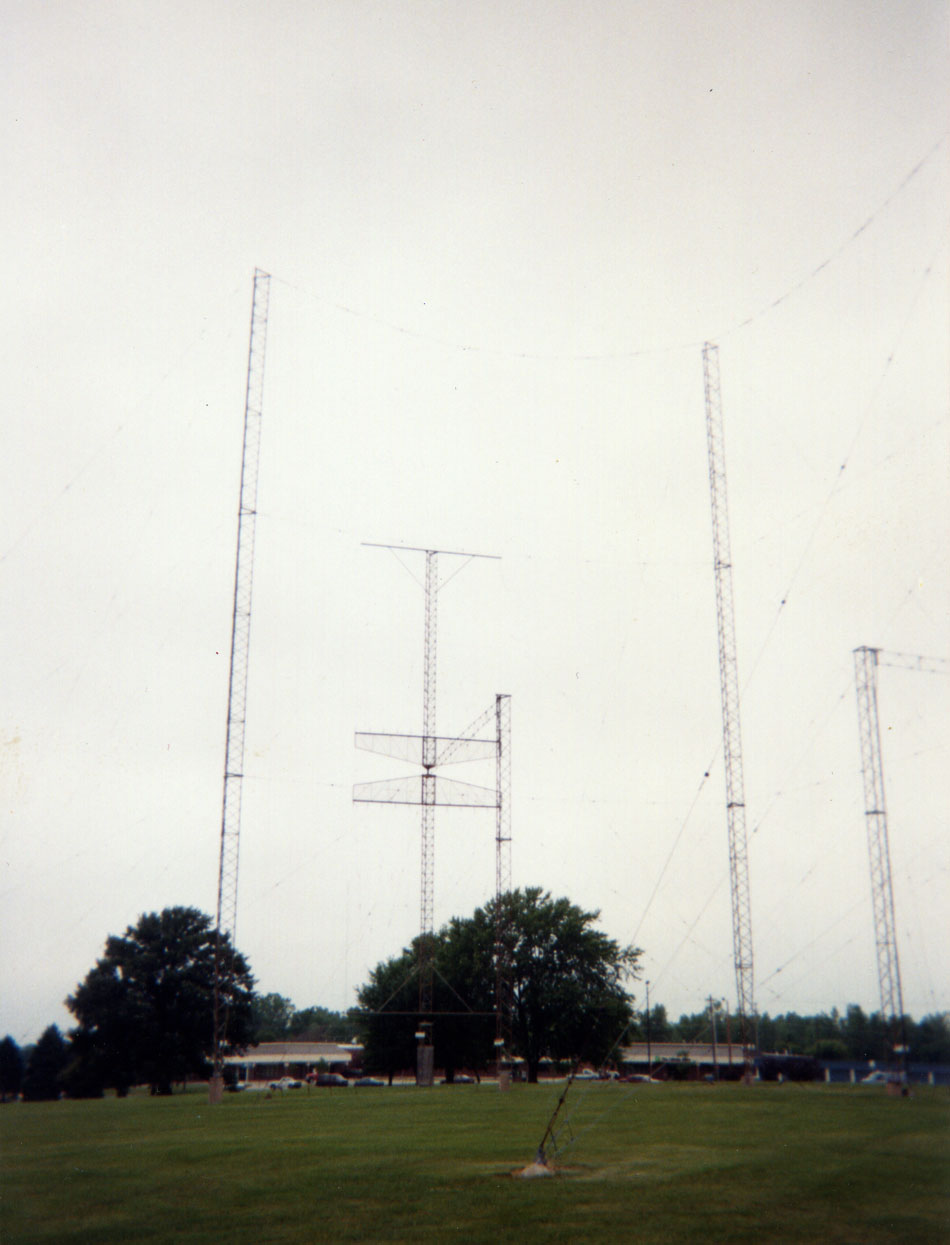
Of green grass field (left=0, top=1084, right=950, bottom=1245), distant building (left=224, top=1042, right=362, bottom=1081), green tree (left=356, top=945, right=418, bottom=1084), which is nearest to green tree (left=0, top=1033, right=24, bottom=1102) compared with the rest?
green tree (left=356, top=945, right=418, bottom=1084)

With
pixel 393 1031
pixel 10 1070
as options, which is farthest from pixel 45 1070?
pixel 393 1031

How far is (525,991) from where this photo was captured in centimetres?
7238

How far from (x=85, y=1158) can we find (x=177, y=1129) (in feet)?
27.0

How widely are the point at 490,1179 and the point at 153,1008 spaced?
4910 centimetres

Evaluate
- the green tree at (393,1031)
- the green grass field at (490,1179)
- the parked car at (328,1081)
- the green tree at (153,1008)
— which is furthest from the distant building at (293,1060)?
the green grass field at (490,1179)

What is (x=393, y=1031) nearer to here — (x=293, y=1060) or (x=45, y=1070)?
(x=45, y=1070)

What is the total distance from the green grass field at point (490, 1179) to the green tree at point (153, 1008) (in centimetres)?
3060

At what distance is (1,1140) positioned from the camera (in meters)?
28.3

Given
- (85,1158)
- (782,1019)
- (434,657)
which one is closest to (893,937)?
(434,657)

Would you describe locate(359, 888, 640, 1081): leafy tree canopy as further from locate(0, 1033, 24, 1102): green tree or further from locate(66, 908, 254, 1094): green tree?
locate(0, 1033, 24, 1102): green tree

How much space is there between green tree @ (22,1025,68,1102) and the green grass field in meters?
36.0

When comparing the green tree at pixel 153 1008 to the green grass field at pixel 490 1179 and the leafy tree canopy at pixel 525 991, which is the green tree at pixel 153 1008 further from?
the green grass field at pixel 490 1179

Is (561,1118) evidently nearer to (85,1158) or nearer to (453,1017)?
(85,1158)

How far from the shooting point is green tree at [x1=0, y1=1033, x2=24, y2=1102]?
63.8m
